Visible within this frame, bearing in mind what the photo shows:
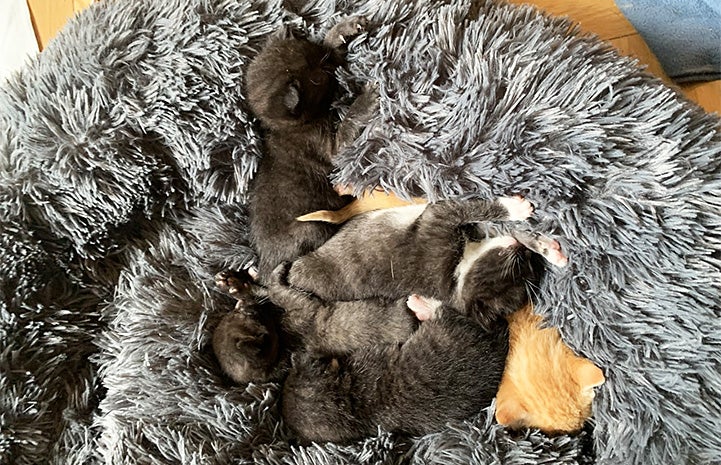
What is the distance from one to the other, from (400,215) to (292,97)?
354 mm

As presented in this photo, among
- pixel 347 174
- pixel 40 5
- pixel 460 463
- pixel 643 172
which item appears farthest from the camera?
pixel 40 5

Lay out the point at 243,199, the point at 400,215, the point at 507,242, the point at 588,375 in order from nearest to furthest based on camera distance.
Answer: the point at 588,375 → the point at 507,242 → the point at 400,215 → the point at 243,199

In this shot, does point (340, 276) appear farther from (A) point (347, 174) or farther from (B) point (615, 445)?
(B) point (615, 445)

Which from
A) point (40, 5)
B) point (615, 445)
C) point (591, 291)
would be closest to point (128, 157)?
point (40, 5)

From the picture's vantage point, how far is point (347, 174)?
1.53m

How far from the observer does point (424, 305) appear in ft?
4.92

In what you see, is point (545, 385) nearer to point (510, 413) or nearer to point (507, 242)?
point (510, 413)

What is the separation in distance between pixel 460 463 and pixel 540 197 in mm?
559

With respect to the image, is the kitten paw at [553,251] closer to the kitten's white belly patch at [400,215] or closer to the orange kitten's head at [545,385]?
the orange kitten's head at [545,385]

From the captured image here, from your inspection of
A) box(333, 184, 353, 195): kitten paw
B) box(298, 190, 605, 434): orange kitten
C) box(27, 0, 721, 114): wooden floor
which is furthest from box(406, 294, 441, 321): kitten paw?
box(27, 0, 721, 114): wooden floor

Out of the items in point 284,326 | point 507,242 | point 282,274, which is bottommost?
point 284,326

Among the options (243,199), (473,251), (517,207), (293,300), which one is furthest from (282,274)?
(517,207)

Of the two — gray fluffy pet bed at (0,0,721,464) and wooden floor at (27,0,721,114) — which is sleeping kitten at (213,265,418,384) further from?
wooden floor at (27,0,721,114)

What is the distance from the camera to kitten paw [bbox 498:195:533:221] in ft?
4.46
